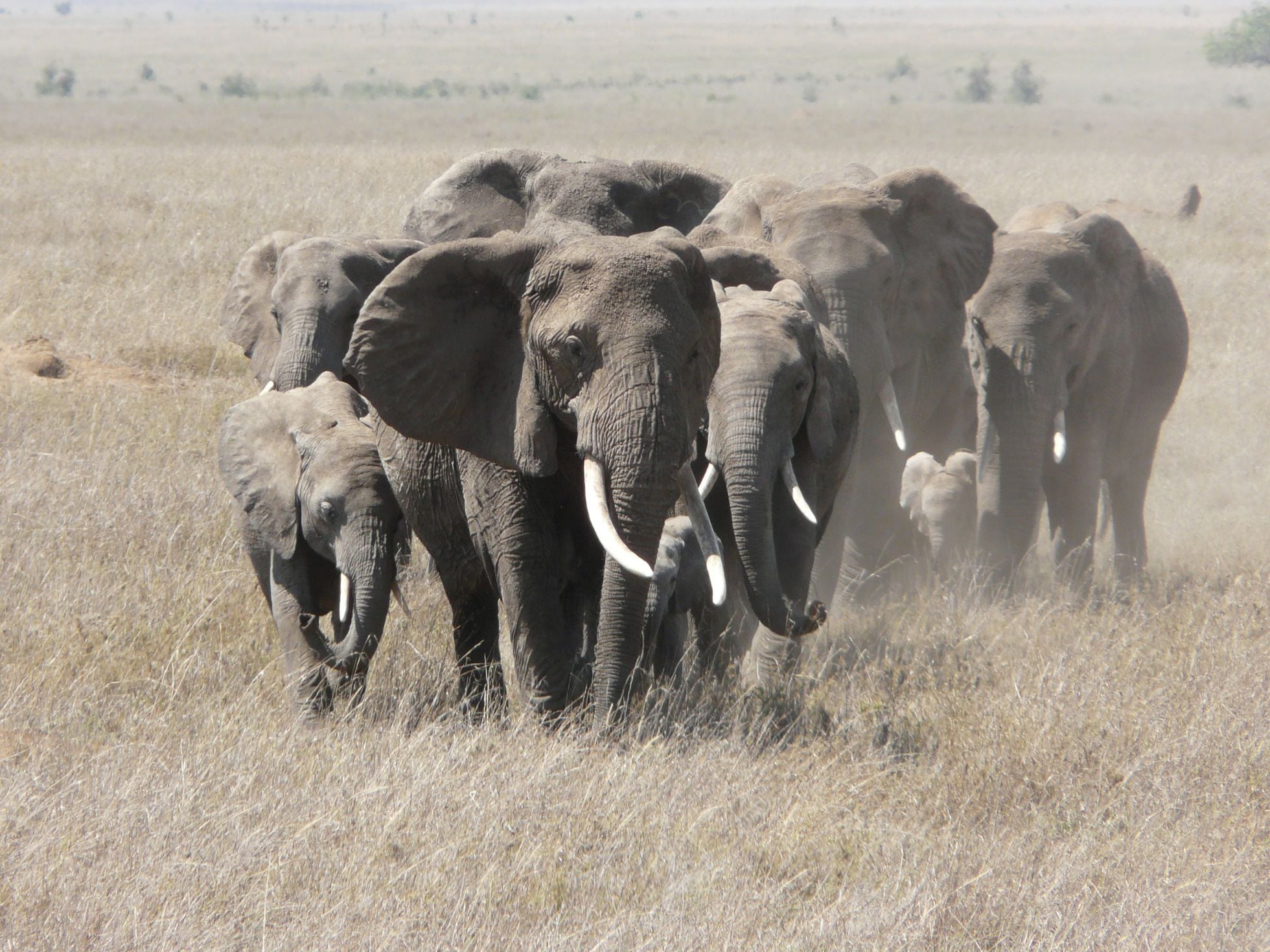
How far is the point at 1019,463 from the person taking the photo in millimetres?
8734

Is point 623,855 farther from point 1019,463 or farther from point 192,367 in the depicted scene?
point 192,367

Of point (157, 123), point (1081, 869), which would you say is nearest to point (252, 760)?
point (1081, 869)

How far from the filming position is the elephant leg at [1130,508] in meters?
9.78

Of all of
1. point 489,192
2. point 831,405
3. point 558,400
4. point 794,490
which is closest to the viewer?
point 558,400

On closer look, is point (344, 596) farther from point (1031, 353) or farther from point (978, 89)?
point (978, 89)

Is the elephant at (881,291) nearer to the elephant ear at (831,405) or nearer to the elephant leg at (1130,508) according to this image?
the elephant ear at (831,405)

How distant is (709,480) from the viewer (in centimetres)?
570

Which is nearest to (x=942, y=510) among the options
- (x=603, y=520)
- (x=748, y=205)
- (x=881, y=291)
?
(x=881, y=291)

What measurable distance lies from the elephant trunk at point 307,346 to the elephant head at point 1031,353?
3623mm

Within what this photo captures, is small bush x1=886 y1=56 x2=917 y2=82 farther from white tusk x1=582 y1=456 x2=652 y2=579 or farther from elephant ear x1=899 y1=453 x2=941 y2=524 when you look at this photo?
white tusk x1=582 y1=456 x2=652 y2=579

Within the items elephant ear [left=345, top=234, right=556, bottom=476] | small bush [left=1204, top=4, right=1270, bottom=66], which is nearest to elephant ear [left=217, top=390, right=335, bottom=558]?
elephant ear [left=345, top=234, right=556, bottom=476]

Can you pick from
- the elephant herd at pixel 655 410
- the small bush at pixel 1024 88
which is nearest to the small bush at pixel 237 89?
the small bush at pixel 1024 88

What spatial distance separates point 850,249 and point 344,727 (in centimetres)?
386

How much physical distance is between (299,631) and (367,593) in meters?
0.57
